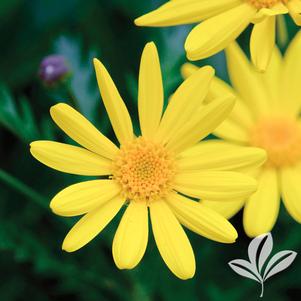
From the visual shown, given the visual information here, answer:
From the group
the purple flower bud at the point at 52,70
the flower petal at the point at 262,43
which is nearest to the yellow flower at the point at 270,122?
the flower petal at the point at 262,43

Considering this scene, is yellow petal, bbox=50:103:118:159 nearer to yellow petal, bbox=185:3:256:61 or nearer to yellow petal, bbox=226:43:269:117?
yellow petal, bbox=185:3:256:61

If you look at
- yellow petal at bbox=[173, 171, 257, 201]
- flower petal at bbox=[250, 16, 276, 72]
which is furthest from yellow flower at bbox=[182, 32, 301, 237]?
flower petal at bbox=[250, 16, 276, 72]

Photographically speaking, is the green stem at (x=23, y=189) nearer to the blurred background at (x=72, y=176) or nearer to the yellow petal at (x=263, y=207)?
the blurred background at (x=72, y=176)

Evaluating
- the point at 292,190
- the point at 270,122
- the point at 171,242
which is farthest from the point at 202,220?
the point at 270,122

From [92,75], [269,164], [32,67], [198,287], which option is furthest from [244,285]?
[32,67]

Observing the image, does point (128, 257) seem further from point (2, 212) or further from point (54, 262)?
point (2, 212)
